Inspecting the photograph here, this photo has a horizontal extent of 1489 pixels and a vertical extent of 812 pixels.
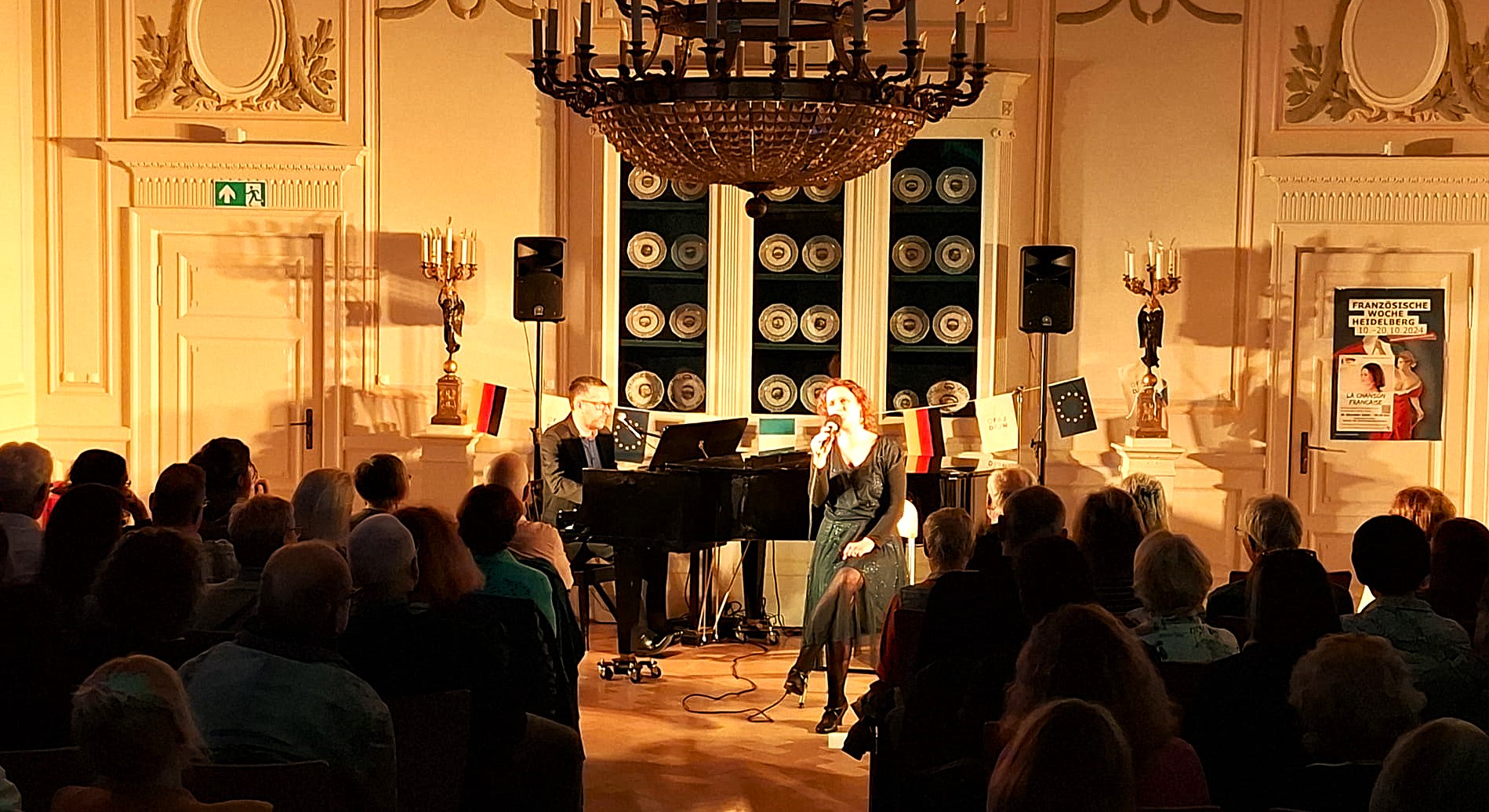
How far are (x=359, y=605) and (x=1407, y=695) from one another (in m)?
2.21

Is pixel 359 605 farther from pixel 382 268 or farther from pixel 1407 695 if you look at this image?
pixel 382 268

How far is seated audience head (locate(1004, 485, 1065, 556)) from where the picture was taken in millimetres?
4551

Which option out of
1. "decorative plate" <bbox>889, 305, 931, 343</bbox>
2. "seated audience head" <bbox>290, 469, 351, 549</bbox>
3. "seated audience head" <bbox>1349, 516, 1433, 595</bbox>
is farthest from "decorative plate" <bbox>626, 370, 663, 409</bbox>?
"seated audience head" <bbox>1349, 516, 1433, 595</bbox>

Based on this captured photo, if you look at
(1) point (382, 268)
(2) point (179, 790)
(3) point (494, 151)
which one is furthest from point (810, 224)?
(2) point (179, 790)

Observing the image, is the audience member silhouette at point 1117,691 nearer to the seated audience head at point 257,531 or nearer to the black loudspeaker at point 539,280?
the seated audience head at point 257,531

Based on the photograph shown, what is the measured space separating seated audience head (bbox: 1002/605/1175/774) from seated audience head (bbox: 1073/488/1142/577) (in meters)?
1.63

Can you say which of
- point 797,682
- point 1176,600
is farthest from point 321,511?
point 797,682

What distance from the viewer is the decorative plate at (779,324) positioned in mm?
8266

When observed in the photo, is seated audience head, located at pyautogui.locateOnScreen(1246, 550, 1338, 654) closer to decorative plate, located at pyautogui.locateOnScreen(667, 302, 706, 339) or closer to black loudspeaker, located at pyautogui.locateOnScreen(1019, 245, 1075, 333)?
black loudspeaker, located at pyautogui.locateOnScreen(1019, 245, 1075, 333)

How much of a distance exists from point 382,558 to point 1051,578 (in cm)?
152

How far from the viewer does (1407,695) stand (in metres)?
2.83

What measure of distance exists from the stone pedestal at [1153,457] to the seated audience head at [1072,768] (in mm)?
5929

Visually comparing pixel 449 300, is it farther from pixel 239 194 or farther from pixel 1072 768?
pixel 1072 768

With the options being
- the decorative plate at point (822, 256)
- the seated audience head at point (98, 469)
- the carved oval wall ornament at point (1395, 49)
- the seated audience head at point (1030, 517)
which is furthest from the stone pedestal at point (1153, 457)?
the seated audience head at point (98, 469)
